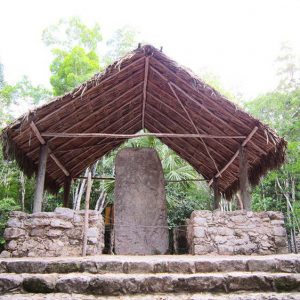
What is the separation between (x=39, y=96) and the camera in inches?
679

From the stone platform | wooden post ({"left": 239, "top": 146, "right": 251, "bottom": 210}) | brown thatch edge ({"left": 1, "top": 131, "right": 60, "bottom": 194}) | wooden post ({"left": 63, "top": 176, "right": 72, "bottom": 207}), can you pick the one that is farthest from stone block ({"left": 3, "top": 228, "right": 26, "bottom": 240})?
wooden post ({"left": 239, "top": 146, "right": 251, "bottom": 210})

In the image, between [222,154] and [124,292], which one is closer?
[124,292]

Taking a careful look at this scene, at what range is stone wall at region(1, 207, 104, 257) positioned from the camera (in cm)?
493

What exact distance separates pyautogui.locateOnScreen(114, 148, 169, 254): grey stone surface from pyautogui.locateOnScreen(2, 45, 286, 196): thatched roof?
2.29 feet

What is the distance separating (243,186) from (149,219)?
91.9 inches

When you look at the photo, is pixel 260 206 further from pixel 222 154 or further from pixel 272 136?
pixel 272 136

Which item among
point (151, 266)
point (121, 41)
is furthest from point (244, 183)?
point (121, 41)

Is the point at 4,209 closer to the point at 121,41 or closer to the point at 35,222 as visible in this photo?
the point at 35,222

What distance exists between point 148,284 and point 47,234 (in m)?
2.54

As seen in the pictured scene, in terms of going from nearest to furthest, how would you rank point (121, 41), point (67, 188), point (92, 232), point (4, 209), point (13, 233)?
1. point (13, 233)
2. point (92, 232)
3. point (67, 188)
4. point (4, 209)
5. point (121, 41)

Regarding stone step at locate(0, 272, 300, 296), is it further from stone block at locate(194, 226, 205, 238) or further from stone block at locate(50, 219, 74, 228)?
stone block at locate(194, 226, 205, 238)

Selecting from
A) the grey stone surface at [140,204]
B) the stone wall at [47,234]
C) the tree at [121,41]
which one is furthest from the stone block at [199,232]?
the tree at [121,41]

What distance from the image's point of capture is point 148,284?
10.0 feet

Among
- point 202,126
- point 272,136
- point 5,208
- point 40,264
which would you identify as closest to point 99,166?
point 5,208
